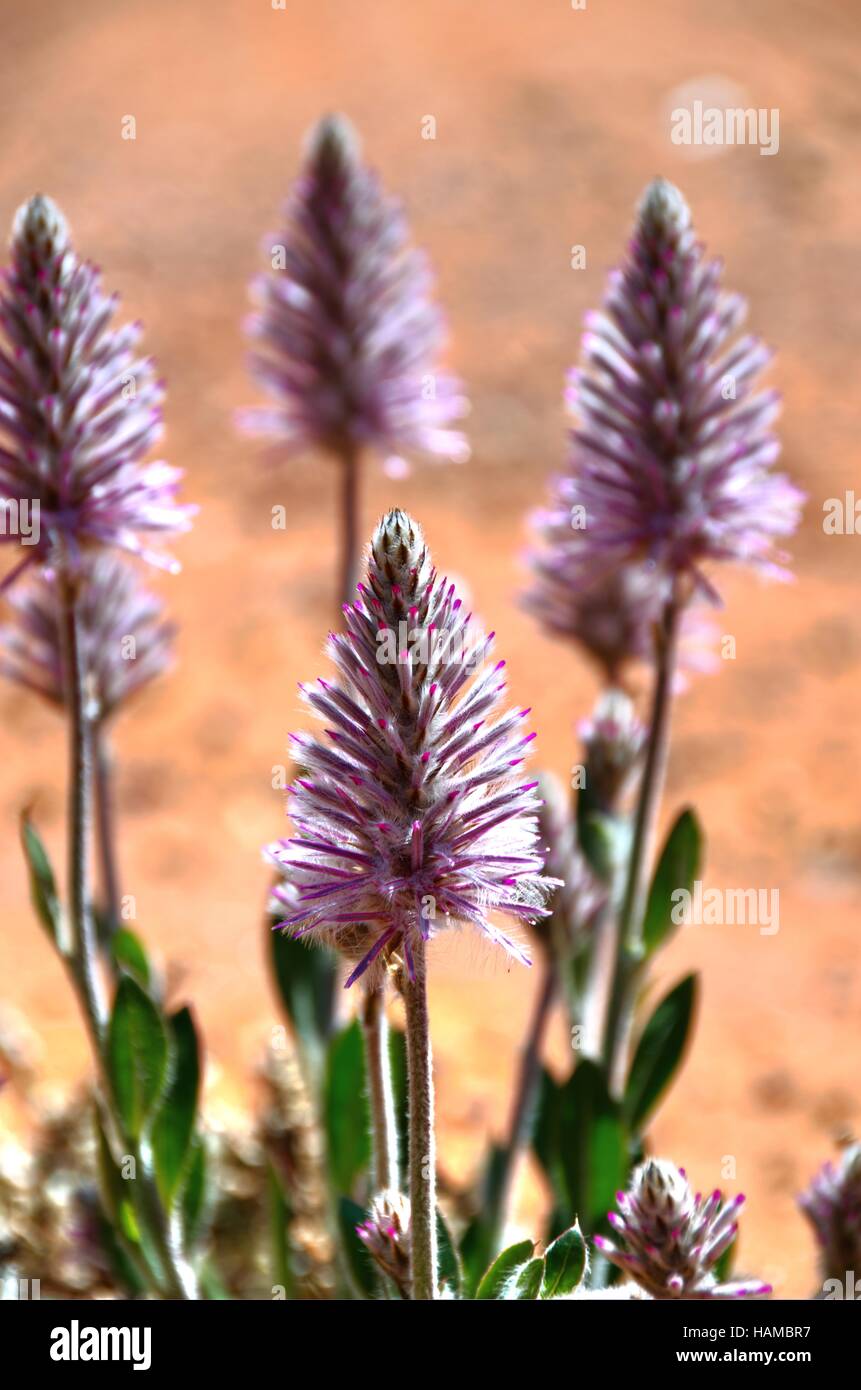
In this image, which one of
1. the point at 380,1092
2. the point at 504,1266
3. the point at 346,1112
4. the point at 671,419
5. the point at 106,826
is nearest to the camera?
the point at 504,1266

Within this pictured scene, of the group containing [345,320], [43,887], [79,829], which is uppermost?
[345,320]

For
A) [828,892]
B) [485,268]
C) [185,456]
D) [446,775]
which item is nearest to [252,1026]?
[828,892]

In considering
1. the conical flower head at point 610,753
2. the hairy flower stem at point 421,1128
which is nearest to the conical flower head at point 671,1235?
the hairy flower stem at point 421,1128

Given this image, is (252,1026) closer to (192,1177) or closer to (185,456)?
(192,1177)

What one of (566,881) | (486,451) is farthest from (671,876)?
(486,451)

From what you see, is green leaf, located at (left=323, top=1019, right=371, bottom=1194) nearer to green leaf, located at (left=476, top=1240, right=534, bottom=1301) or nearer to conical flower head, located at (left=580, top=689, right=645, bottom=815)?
conical flower head, located at (left=580, top=689, right=645, bottom=815)

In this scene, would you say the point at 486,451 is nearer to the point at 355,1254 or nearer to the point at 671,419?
the point at 671,419

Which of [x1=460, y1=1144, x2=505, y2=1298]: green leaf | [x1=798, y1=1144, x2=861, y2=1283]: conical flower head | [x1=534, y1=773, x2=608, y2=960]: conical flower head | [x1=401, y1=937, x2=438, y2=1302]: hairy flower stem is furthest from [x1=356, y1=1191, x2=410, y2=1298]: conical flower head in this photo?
[x1=534, y1=773, x2=608, y2=960]: conical flower head
